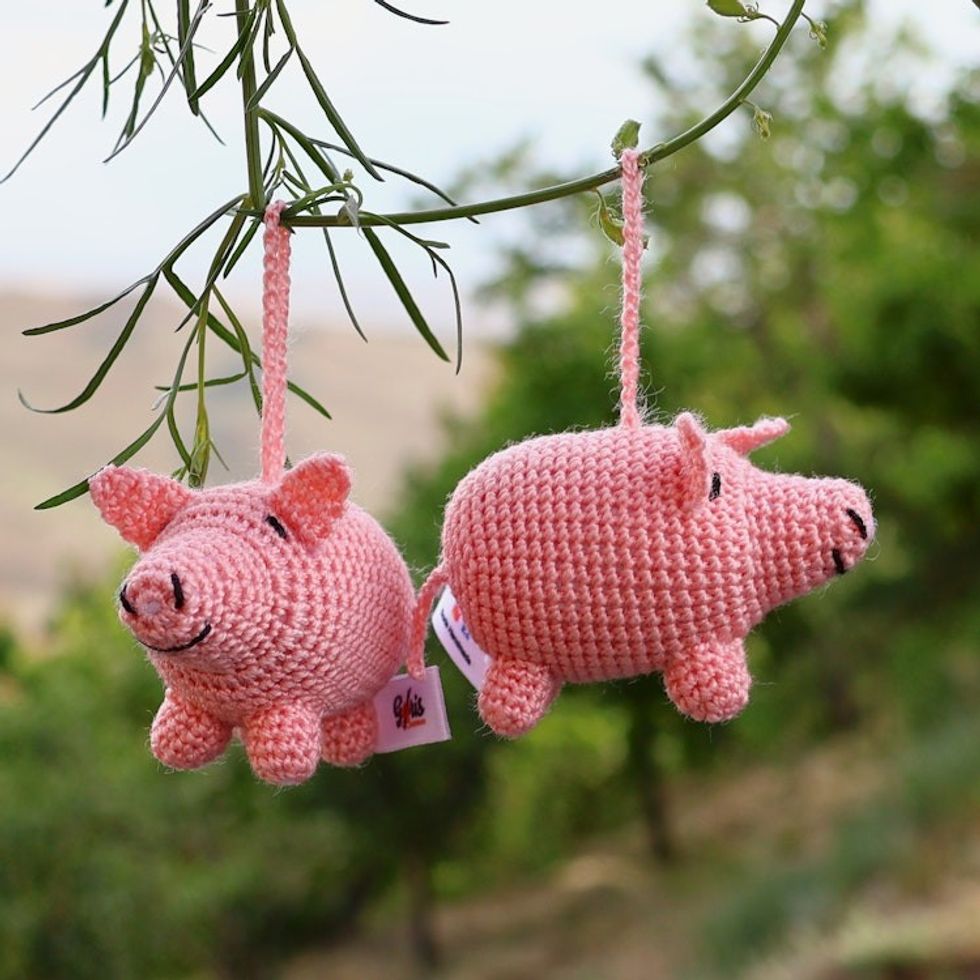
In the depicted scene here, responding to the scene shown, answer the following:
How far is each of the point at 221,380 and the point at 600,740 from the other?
14.2 ft

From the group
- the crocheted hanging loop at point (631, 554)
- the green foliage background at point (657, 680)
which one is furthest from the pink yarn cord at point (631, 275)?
the green foliage background at point (657, 680)

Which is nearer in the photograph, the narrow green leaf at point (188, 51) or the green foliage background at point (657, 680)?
the narrow green leaf at point (188, 51)

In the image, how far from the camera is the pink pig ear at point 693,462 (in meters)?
0.40

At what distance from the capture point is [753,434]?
0.46 m

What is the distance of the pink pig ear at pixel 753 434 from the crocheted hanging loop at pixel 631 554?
0.06ft

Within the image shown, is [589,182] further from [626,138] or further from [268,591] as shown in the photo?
[268,591]

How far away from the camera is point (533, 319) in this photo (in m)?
3.69

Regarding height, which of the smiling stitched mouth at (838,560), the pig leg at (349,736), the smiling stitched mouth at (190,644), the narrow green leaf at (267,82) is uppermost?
the narrow green leaf at (267,82)

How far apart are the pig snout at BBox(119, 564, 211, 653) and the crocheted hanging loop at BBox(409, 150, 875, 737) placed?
9 centimetres

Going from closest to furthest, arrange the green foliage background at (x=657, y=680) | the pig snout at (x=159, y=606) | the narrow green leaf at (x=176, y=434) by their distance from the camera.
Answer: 1. the pig snout at (x=159, y=606)
2. the narrow green leaf at (x=176, y=434)
3. the green foliage background at (x=657, y=680)

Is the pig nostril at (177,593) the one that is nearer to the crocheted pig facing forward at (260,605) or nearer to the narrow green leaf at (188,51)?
the crocheted pig facing forward at (260,605)

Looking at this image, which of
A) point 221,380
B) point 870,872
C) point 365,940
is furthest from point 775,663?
point 221,380

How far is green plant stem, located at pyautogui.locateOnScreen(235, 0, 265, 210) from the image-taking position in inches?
17.3

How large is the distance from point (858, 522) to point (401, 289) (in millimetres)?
166
